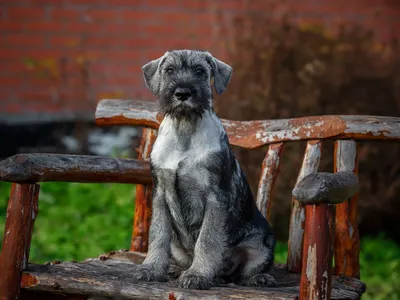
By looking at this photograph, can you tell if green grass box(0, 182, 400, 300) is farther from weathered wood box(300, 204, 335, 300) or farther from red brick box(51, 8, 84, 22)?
weathered wood box(300, 204, 335, 300)

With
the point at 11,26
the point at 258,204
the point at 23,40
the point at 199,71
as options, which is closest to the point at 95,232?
the point at 23,40

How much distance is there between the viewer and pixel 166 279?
12.0ft

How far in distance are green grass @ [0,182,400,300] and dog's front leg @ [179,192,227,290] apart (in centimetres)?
220

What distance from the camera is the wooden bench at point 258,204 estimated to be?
3234mm

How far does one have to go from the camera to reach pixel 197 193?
3.62 m

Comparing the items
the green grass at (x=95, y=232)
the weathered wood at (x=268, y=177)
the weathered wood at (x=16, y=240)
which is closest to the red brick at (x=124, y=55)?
the green grass at (x=95, y=232)

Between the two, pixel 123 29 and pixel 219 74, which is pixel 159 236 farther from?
pixel 123 29

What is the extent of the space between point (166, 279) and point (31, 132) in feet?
13.2

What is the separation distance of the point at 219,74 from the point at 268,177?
75 cm

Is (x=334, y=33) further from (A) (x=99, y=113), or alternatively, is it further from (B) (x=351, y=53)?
(A) (x=99, y=113)

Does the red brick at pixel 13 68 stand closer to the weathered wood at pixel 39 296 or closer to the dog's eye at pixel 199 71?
the weathered wood at pixel 39 296

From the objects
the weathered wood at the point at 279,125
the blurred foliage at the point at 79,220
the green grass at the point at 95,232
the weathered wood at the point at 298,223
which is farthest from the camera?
the blurred foliage at the point at 79,220

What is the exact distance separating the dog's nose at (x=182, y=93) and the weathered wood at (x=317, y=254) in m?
0.69

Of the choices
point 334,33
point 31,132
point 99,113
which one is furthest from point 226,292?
point 31,132
